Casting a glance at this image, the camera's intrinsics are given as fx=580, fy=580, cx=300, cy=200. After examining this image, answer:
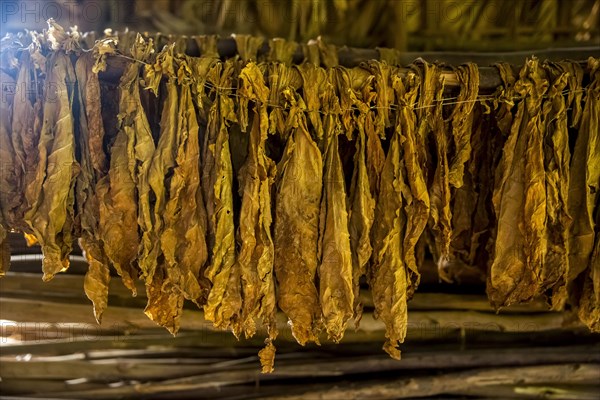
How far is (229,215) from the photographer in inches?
46.6

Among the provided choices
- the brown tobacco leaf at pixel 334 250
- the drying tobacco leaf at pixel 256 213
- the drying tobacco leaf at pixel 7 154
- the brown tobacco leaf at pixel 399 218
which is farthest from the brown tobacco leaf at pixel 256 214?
the drying tobacco leaf at pixel 7 154

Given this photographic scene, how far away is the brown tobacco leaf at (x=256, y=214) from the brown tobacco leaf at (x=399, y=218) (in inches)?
9.3

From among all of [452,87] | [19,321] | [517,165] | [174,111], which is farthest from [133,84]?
[19,321]

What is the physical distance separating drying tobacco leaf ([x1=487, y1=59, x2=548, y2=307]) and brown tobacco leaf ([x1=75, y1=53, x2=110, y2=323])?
85 centimetres

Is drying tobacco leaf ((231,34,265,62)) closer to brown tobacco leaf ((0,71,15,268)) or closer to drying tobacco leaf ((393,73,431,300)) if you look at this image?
drying tobacco leaf ((393,73,431,300))

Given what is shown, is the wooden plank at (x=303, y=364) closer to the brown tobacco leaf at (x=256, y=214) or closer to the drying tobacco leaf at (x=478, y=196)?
the drying tobacco leaf at (x=478, y=196)

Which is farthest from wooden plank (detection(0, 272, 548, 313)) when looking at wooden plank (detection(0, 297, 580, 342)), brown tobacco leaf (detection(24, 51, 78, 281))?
brown tobacco leaf (detection(24, 51, 78, 281))

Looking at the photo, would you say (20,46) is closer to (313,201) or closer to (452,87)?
(313,201)

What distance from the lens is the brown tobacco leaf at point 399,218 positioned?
121 cm

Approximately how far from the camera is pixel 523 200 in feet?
4.08

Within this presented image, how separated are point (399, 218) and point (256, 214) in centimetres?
31

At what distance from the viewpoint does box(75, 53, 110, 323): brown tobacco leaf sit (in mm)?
1157

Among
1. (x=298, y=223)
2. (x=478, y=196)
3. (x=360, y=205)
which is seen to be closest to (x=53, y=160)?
(x=298, y=223)

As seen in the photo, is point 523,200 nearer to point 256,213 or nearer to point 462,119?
point 462,119
